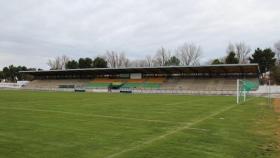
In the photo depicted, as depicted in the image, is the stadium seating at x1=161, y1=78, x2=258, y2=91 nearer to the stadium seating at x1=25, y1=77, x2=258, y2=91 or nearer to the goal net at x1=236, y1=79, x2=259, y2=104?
the stadium seating at x1=25, y1=77, x2=258, y2=91

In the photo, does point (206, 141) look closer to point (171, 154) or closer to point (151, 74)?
point (171, 154)

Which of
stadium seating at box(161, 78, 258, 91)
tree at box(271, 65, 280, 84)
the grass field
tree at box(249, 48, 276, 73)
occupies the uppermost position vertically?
tree at box(249, 48, 276, 73)

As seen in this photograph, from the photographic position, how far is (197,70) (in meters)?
86.6

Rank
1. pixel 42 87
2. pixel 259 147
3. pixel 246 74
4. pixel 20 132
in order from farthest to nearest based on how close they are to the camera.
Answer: pixel 42 87 → pixel 246 74 → pixel 20 132 → pixel 259 147

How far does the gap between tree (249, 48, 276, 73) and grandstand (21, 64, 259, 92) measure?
69.9 ft

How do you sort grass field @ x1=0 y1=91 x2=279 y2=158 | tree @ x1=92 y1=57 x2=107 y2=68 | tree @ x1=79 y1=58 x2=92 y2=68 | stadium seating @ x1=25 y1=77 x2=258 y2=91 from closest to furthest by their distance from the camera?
grass field @ x1=0 y1=91 x2=279 y2=158
stadium seating @ x1=25 y1=77 x2=258 y2=91
tree @ x1=92 y1=57 x2=107 y2=68
tree @ x1=79 y1=58 x2=92 y2=68

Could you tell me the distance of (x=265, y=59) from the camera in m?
103

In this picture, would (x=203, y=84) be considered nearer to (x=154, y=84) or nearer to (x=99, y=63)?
(x=154, y=84)

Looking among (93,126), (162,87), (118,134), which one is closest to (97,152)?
(118,134)

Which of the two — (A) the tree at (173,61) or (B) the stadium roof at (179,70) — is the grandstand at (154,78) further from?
(A) the tree at (173,61)

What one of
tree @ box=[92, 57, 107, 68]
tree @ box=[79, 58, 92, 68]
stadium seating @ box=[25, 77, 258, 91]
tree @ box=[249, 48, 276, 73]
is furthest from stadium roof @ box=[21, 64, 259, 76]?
tree @ box=[79, 58, 92, 68]

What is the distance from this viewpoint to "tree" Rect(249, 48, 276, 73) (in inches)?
4035

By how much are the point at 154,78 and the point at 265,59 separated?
33333 mm

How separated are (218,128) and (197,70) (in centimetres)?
7079
